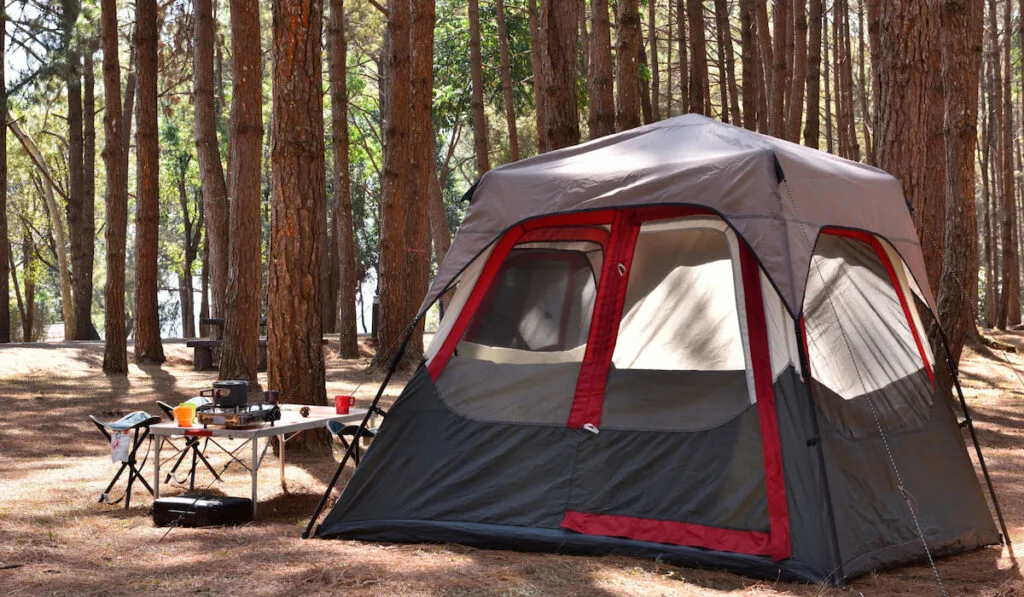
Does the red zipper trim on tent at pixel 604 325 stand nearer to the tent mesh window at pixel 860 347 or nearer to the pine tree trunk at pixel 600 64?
the tent mesh window at pixel 860 347

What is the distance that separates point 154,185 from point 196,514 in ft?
31.2

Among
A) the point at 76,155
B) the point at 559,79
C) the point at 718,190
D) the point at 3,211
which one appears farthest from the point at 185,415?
the point at 76,155

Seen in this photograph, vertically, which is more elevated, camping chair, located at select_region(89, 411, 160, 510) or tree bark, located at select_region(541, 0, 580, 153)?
tree bark, located at select_region(541, 0, 580, 153)

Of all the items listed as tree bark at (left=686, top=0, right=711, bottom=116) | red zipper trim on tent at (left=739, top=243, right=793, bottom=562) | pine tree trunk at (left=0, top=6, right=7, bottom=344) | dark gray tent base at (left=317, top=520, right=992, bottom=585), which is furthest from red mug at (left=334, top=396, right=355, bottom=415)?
pine tree trunk at (left=0, top=6, right=7, bottom=344)

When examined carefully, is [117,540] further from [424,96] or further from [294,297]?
[424,96]

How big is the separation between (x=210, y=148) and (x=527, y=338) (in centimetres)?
862

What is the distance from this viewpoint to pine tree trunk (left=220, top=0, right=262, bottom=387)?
1112 centimetres

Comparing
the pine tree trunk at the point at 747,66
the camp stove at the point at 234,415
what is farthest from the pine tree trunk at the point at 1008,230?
the camp stove at the point at 234,415

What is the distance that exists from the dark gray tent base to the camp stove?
0.88 m

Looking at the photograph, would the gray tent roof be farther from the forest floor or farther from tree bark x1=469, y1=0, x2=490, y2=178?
tree bark x1=469, y1=0, x2=490, y2=178

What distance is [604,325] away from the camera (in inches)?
226

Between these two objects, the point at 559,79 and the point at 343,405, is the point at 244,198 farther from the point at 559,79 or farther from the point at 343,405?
the point at 343,405

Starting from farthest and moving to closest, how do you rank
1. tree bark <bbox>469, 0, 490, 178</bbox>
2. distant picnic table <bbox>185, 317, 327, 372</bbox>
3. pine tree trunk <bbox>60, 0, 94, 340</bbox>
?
pine tree trunk <bbox>60, 0, 94, 340</bbox> < tree bark <bbox>469, 0, 490, 178</bbox> < distant picnic table <bbox>185, 317, 327, 372</bbox>

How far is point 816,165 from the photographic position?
5574 millimetres
